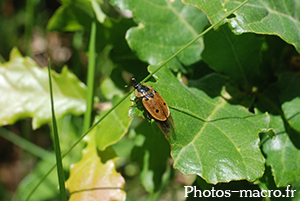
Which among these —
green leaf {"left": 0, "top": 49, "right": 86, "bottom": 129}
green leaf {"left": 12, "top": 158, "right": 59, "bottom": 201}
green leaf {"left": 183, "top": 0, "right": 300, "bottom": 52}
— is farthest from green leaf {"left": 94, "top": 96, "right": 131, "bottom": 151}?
green leaf {"left": 12, "top": 158, "right": 59, "bottom": 201}

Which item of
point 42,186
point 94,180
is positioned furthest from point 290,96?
point 42,186

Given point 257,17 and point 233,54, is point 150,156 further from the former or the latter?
point 257,17

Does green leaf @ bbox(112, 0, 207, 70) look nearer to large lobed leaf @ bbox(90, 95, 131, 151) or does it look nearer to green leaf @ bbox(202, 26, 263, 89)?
green leaf @ bbox(202, 26, 263, 89)

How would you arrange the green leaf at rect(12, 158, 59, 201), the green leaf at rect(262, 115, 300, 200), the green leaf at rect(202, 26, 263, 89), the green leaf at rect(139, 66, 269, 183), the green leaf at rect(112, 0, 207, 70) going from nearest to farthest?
the green leaf at rect(139, 66, 269, 183) < the green leaf at rect(262, 115, 300, 200) < the green leaf at rect(202, 26, 263, 89) < the green leaf at rect(112, 0, 207, 70) < the green leaf at rect(12, 158, 59, 201)

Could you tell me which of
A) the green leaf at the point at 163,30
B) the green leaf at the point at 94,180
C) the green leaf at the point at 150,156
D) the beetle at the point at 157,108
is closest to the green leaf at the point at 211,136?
the beetle at the point at 157,108

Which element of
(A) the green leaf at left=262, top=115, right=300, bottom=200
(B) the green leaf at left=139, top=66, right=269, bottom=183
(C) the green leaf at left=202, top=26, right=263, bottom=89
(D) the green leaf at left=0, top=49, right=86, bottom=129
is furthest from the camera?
(D) the green leaf at left=0, top=49, right=86, bottom=129

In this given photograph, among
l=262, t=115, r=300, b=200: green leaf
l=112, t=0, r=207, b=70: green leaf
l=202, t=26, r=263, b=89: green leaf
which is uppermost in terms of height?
l=112, t=0, r=207, b=70: green leaf

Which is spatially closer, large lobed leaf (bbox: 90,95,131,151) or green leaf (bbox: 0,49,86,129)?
large lobed leaf (bbox: 90,95,131,151)
